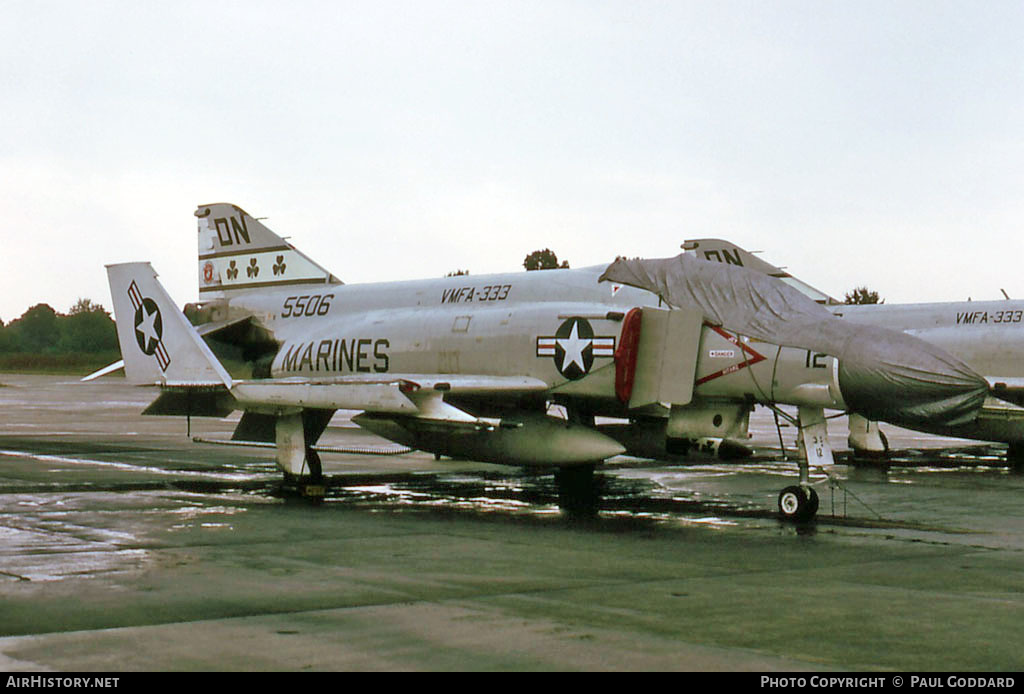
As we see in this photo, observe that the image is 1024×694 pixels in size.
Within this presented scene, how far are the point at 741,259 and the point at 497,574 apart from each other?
10.6 meters

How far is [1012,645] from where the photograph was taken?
587cm

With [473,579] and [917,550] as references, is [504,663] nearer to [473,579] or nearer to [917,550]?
[473,579]

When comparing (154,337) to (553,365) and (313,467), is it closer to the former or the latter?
(313,467)

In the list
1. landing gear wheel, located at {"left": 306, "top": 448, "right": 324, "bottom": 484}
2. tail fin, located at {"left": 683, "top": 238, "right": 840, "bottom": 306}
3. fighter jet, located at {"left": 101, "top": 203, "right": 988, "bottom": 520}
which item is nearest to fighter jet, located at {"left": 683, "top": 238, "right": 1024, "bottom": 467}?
tail fin, located at {"left": 683, "top": 238, "right": 840, "bottom": 306}

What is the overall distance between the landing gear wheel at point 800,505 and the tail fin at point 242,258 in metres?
8.33

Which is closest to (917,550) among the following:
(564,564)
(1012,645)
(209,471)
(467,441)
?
(564,564)

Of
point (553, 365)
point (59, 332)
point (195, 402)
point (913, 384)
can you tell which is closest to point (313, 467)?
point (195, 402)

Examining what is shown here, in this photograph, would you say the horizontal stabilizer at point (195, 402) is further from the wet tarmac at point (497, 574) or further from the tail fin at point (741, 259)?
the tail fin at point (741, 259)

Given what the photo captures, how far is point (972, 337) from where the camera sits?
18.4 m

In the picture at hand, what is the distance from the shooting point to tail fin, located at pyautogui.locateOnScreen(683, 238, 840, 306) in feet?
55.9

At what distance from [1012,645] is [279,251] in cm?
1317

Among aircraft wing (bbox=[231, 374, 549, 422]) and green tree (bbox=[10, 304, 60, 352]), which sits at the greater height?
green tree (bbox=[10, 304, 60, 352])

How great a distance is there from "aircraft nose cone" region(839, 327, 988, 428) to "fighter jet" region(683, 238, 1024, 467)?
6491 millimetres

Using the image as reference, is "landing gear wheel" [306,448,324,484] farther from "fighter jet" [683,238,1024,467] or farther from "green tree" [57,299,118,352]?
"green tree" [57,299,118,352]
